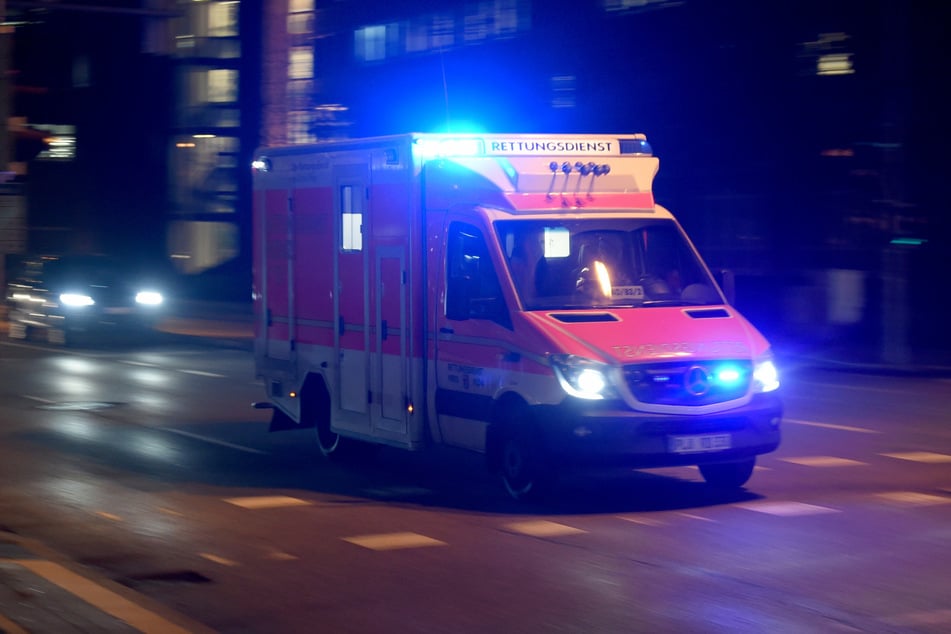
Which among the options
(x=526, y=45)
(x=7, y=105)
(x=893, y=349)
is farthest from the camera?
(x=526, y=45)

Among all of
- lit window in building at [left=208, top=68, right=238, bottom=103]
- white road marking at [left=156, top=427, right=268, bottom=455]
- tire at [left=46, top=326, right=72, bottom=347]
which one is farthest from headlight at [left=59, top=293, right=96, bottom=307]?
lit window in building at [left=208, top=68, right=238, bottom=103]

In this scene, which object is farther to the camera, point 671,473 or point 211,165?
point 211,165

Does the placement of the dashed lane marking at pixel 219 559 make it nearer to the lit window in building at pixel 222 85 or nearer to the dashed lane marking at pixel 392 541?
the dashed lane marking at pixel 392 541

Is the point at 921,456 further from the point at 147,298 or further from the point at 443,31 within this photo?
the point at 443,31

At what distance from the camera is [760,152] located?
34.6m

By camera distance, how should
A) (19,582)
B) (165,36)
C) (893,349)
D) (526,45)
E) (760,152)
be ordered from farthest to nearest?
(526,45)
(760,152)
(893,349)
(165,36)
(19,582)

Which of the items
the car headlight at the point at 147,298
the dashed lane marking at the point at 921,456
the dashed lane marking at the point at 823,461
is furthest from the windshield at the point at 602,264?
the car headlight at the point at 147,298

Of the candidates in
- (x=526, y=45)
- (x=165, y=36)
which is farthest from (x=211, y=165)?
(x=165, y=36)

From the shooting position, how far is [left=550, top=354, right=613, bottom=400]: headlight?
1048 cm

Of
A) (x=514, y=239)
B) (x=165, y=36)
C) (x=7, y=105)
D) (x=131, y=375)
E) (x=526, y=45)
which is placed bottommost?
(x=131, y=375)

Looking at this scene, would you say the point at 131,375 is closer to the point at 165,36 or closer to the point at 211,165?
the point at 165,36

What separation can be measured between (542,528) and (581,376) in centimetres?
113

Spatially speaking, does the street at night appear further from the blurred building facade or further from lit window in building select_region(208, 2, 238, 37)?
lit window in building select_region(208, 2, 238, 37)

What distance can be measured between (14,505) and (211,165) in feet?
176
